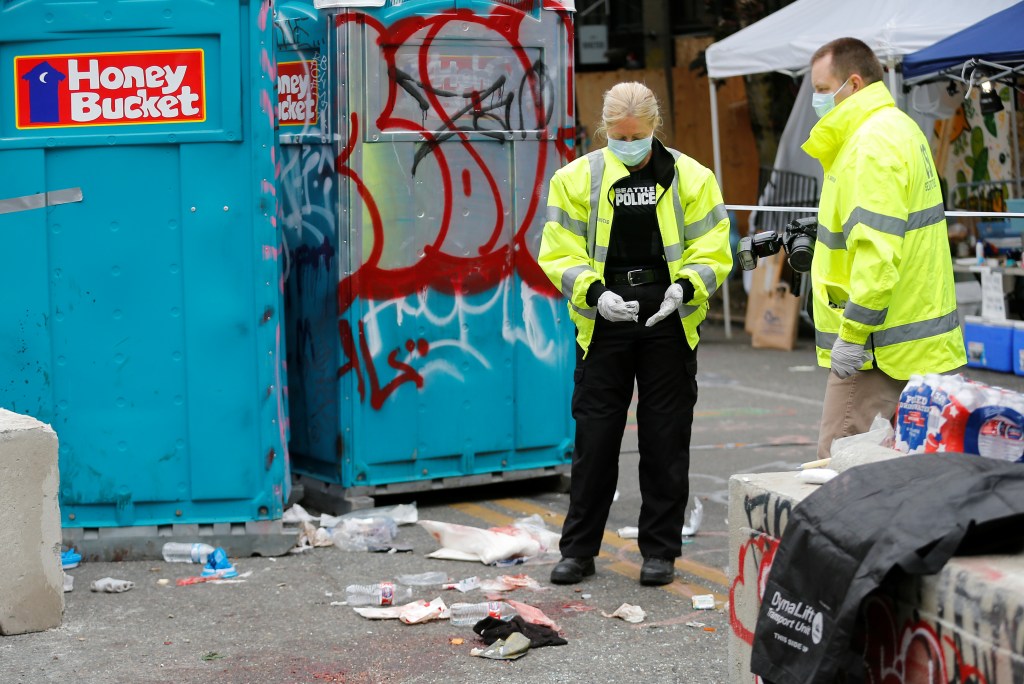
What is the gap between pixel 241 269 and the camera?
6.14 meters

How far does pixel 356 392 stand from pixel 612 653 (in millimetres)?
2417

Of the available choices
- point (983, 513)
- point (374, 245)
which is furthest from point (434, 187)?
point (983, 513)

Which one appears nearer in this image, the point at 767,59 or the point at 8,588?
the point at 8,588

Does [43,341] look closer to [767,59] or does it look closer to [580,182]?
[580,182]

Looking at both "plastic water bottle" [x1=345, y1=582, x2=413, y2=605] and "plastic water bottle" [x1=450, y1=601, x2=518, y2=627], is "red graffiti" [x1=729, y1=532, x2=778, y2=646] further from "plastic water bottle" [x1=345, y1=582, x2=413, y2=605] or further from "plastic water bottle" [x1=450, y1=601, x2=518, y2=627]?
"plastic water bottle" [x1=345, y1=582, x2=413, y2=605]

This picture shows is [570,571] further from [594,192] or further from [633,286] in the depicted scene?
[594,192]

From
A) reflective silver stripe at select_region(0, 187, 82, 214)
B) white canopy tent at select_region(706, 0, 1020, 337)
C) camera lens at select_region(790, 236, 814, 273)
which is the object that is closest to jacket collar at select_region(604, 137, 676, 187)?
camera lens at select_region(790, 236, 814, 273)

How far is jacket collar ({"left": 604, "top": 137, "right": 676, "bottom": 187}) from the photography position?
551 cm

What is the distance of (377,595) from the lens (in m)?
5.49

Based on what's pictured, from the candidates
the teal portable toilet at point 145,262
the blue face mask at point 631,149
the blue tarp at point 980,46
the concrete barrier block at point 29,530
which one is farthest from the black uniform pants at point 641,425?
the blue tarp at point 980,46

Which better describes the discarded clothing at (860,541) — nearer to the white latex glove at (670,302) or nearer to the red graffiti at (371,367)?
the white latex glove at (670,302)

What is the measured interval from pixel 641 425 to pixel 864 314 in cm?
143

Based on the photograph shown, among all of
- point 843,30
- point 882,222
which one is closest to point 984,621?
point 882,222

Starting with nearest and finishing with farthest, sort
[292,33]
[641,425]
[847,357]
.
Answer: [847,357]
[641,425]
[292,33]
